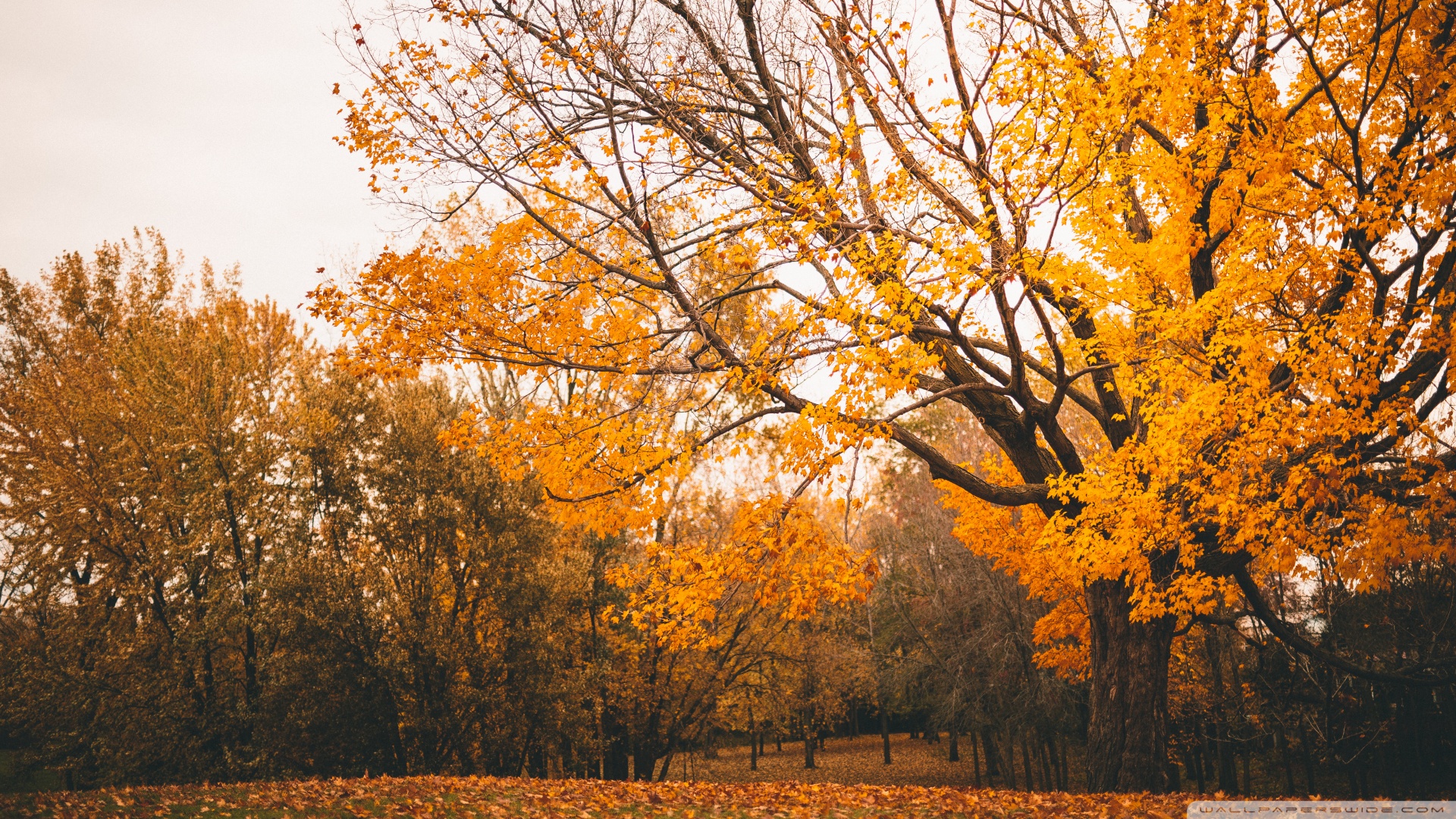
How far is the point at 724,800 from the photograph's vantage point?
795 cm

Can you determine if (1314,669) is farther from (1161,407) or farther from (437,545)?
(437,545)

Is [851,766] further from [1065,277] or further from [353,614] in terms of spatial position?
[1065,277]

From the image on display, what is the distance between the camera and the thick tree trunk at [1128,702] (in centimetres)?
797

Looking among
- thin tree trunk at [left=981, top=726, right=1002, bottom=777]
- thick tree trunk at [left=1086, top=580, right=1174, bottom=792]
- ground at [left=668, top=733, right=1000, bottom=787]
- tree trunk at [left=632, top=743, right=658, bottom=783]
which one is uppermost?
thick tree trunk at [left=1086, top=580, right=1174, bottom=792]

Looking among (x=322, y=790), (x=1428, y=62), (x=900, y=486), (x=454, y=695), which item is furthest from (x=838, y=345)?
(x=900, y=486)

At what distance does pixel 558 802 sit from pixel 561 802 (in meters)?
0.07

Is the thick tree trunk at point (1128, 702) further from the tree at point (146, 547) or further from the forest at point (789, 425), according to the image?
the tree at point (146, 547)

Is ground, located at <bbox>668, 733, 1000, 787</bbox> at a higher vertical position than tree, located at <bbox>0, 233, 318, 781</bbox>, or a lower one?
lower

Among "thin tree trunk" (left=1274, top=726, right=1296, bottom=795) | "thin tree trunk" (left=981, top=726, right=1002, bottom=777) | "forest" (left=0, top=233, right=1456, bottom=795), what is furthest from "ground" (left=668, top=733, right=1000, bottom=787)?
"thin tree trunk" (left=1274, top=726, right=1296, bottom=795)

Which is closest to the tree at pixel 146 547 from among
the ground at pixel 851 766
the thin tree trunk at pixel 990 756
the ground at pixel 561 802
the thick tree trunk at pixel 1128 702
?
the ground at pixel 561 802

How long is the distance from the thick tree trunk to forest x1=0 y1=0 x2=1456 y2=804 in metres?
0.04

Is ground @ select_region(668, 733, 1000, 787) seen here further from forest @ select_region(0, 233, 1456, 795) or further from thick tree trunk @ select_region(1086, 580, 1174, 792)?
thick tree trunk @ select_region(1086, 580, 1174, 792)

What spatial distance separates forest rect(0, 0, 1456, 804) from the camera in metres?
6.46

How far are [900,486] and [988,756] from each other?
8652 mm
